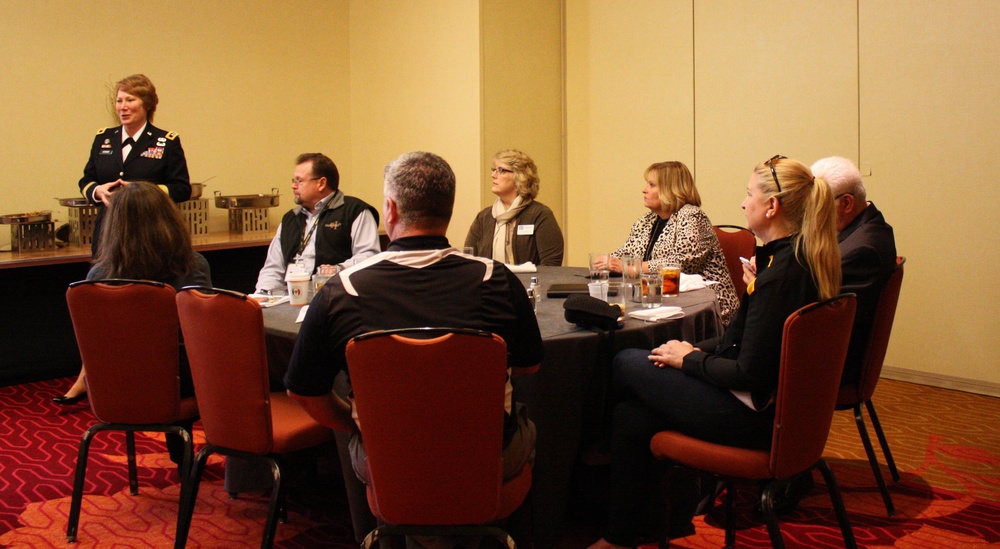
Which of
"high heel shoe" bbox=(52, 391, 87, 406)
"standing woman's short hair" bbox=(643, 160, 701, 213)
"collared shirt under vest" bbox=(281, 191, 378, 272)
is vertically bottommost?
"high heel shoe" bbox=(52, 391, 87, 406)

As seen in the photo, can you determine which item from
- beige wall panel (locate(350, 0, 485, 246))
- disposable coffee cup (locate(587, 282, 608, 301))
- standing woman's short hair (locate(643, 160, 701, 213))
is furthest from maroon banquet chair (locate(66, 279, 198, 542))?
beige wall panel (locate(350, 0, 485, 246))

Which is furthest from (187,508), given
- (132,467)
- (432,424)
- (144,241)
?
(432,424)

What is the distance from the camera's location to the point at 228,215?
21.6 feet

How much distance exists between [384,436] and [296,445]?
78cm

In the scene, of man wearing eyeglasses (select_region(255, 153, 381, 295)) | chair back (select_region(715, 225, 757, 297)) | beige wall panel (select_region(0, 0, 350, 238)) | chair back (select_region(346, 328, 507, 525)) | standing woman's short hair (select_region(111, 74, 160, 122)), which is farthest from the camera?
beige wall panel (select_region(0, 0, 350, 238))

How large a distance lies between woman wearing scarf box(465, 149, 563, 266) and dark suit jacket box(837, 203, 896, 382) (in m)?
1.84

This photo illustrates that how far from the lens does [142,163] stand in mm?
4883

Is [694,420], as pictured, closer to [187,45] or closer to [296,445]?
[296,445]

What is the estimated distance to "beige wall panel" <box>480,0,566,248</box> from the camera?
6215mm

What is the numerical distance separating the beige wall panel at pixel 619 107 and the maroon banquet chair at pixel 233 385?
4.02 metres

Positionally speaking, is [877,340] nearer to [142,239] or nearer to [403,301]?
[403,301]

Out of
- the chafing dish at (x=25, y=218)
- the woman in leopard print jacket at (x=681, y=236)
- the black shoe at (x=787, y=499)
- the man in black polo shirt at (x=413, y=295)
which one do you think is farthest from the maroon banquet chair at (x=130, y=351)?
the chafing dish at (x=25, y=218)

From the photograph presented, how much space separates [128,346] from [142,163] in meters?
2.49

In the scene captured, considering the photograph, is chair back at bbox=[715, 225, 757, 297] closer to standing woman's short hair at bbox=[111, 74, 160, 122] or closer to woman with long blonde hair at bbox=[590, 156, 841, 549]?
woman with long blonde hair at bbox=[590, 156, 841, 549]
